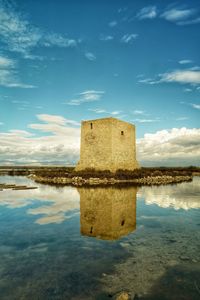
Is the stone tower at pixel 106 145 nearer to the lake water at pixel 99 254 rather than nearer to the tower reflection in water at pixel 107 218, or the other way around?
the tower reflection in water at pixel 107 218

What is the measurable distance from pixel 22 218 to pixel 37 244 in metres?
2.90

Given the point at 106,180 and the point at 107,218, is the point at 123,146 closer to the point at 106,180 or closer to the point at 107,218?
the point at 106,180

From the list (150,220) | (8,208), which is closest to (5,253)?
(150,220)

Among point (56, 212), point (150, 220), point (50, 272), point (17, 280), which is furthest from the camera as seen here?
point (56, 212)

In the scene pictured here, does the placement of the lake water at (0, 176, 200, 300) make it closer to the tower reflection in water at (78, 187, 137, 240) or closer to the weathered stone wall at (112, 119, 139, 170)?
the tower reflection in water at (78, 187, 137, 240)

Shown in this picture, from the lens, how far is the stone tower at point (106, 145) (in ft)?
78.0

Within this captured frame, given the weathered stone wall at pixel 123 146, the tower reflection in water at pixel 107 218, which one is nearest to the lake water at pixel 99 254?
the tower reflection in water at pixel 107 218

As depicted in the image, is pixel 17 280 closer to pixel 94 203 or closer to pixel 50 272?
pixel 50 272

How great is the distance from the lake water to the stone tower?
14921mm

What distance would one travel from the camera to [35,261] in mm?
4500

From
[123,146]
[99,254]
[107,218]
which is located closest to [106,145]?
[123,146]

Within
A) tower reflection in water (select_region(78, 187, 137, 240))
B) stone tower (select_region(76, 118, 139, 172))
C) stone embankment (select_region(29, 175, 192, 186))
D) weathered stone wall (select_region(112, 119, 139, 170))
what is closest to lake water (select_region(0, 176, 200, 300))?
tower reflection in water (select_region(78, 187, 137, 240))

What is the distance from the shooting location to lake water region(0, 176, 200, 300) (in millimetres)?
3488

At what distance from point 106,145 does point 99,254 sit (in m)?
19.2
